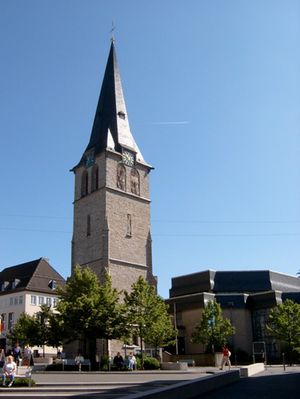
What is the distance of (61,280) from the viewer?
71.9 m

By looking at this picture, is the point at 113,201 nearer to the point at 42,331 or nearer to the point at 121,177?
the point at 121,177

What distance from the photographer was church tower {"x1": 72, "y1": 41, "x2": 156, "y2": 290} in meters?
54.6

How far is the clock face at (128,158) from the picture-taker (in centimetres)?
6047

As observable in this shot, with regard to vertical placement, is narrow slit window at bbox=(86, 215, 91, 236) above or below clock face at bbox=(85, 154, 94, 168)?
below

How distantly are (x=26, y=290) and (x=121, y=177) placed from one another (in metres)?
19.5

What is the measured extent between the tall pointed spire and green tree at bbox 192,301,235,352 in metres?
19.7

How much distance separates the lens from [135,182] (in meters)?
61.3

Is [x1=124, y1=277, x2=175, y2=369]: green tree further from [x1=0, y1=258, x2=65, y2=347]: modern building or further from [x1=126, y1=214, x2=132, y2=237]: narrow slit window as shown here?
[x1=0, y1=258, x2=65, y2=347]: modern building

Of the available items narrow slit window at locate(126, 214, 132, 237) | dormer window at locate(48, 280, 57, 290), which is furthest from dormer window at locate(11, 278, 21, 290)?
narrow slit window at locate(126, 214, 132, 237)

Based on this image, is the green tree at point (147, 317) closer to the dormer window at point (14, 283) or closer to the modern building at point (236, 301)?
the modern building at point (236, 301)

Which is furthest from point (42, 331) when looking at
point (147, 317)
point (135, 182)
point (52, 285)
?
point (52, 285)

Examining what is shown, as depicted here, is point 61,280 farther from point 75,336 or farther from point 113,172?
point 75,336

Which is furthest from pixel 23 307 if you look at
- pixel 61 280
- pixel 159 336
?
pixel 159 336

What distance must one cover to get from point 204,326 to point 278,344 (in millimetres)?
13076
